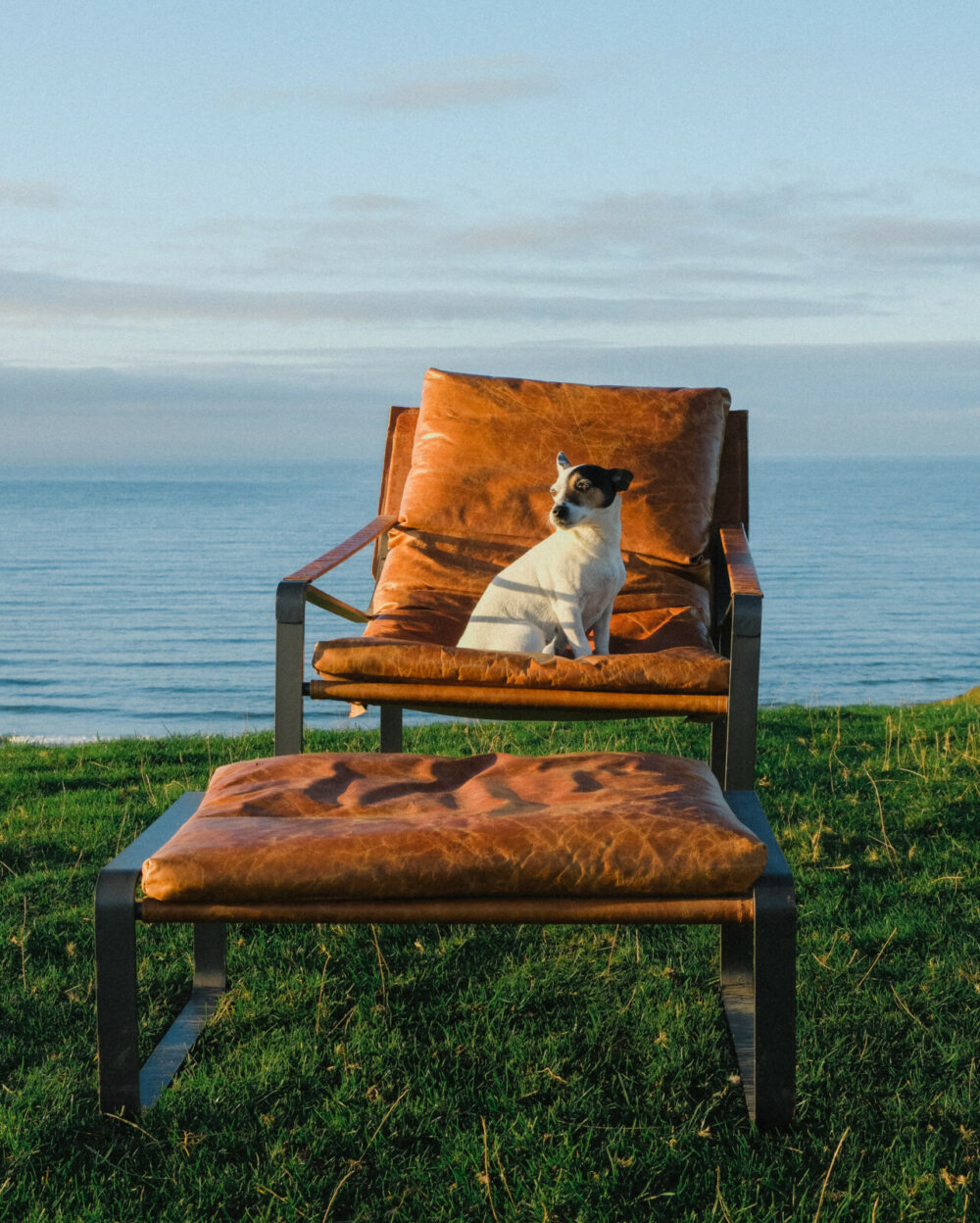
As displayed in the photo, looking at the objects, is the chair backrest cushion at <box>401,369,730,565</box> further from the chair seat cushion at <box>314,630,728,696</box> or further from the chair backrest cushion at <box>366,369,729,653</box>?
the chair seat cushion at <box>314,630,728,696</box>

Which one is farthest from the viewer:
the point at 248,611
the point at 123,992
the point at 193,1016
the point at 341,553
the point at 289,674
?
the point at 248,611

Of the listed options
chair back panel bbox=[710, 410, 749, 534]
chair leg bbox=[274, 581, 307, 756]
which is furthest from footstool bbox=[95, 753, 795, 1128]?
chair back panel bbox=[710, 410, 749, 534]

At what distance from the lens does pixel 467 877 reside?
1.74m

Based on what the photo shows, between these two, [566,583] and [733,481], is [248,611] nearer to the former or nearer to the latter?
[733,481]

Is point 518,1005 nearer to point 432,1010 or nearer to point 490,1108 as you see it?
point 432,1010

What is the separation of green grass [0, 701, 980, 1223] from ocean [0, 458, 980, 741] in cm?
399

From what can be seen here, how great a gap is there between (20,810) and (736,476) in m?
2.78

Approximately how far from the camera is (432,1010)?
7.98 feet

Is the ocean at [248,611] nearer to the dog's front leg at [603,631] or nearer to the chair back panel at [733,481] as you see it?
the chair back panel at [733,481]

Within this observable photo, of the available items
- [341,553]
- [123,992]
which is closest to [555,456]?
[341,553]

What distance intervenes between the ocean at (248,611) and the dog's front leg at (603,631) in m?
3.51

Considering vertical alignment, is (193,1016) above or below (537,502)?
below

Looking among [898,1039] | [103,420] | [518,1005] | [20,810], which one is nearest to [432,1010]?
[518,1005]

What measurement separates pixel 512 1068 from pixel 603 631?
1.69m
